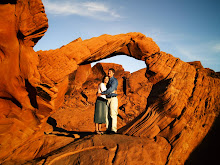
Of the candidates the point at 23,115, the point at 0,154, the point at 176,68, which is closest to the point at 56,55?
the point at 23,115

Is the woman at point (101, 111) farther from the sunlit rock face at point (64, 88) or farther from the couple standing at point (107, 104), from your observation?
the sunlit rock face at point (64, 88)

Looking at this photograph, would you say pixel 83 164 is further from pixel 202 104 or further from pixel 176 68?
pixel 176 68

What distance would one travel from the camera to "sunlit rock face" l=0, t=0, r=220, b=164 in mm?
4500

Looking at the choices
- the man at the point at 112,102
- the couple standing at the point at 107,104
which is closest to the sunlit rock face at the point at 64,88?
the man at the point at 112,102

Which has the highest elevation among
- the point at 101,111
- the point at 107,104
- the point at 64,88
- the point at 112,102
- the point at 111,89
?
the point at 111,89

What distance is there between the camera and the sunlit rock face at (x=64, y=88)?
4.50m

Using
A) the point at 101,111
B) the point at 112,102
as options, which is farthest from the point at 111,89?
the point at 101,111

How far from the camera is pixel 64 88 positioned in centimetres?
612

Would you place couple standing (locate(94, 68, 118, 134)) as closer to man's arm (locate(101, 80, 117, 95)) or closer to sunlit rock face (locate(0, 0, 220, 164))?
man's arm (locate(101, 80, 117, 95))

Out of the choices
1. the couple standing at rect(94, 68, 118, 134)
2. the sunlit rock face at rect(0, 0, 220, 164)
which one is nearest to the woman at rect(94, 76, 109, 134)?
the couple standing at rect(94, 68, 118, 134)

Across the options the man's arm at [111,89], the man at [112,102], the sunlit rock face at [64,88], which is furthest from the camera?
the man at [112,102]

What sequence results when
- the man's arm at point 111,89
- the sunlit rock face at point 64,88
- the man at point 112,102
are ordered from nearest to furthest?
1. the sunlit rock face at point 64,88
2. the man's arm at point 111,89
3. the man at point 112,102

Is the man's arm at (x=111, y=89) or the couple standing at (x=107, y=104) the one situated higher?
the man's arm at (x=111, y=89)

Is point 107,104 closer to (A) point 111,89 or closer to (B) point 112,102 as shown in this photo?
(B) point 112,102
